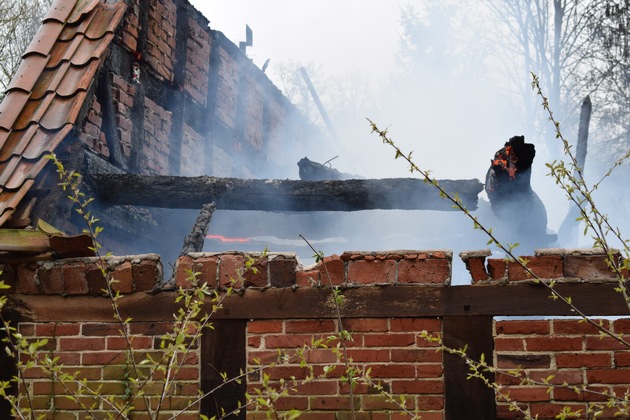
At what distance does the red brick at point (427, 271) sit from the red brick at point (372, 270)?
0.07m

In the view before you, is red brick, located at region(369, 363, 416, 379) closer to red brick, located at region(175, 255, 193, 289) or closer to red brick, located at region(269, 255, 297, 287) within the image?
red brick, located at region(269, 255, 297, 287)

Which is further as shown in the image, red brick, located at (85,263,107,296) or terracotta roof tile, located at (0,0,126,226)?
terracotta roof tile, located at (0,0,126,226)

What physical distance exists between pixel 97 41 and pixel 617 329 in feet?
14.1

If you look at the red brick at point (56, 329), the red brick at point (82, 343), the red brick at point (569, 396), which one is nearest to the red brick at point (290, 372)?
the red brick at point (82, 343)

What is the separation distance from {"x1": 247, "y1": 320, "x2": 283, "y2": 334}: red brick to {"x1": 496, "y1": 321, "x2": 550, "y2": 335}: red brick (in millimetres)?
1130

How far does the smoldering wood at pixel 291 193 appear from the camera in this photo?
7074 millimetres

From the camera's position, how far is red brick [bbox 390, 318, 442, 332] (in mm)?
3891

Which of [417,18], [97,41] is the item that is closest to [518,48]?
[417,18]

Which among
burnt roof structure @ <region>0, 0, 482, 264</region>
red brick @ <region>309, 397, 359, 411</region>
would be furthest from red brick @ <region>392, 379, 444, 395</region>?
burnt roof structure @ <region>0, 0, 482, 264</region>

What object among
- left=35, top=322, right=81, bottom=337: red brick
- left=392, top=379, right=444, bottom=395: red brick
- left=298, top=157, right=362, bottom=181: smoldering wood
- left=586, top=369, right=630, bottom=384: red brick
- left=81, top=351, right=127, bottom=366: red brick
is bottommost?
left=392, top=379, right=444, bottom=395: red brick

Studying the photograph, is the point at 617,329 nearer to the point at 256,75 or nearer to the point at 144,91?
the point at 144,91

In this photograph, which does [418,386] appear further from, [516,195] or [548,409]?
[516,195]

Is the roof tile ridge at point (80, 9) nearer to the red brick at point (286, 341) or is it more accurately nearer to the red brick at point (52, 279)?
the red brick at point (52, 279)

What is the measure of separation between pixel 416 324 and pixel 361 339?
0.96 ft
